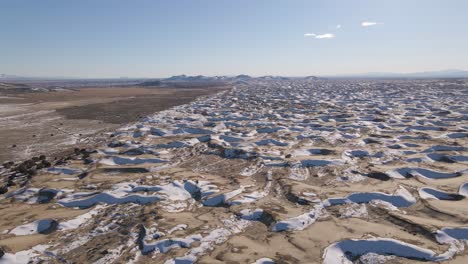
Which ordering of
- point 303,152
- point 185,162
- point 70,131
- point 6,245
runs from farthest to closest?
point 70,131
point 303,152
point 185,162
point 6,245

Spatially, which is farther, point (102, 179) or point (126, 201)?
point (102, 179)

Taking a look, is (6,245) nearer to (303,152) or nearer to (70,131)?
(303,152)

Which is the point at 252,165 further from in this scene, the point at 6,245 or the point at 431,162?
the point at 6,245

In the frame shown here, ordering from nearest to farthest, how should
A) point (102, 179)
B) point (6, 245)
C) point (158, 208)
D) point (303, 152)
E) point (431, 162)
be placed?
point (6, 245), point (158, 208), point (102, 179), point (431, 162), point (303, 152)

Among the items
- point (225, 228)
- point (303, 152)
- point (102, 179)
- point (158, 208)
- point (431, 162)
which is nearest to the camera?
point (225, 228)

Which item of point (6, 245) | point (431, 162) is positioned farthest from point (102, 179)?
point (431, 162)

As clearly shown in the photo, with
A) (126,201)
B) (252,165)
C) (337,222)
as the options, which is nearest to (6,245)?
(126,201)
